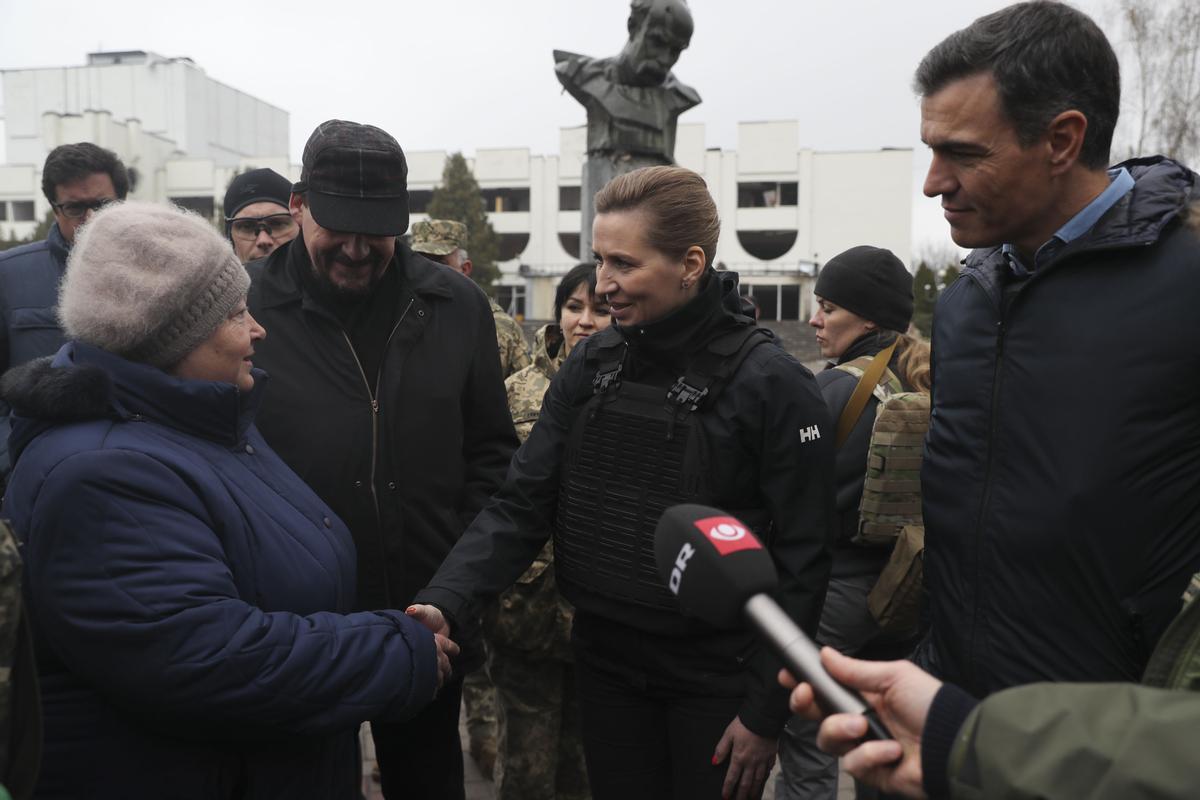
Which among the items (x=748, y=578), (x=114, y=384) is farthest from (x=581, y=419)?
(x=748, y=578)

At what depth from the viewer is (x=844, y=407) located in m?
3.67

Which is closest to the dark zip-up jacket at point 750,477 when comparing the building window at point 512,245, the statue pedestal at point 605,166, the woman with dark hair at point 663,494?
the woman with dark hair at point 663,494

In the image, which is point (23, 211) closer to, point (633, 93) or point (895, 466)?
point (633, 93)

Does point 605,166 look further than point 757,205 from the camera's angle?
No

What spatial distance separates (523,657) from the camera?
3.79m

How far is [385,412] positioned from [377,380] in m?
0.11

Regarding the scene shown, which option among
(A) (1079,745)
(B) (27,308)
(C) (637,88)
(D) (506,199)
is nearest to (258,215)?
(B) (27,308)

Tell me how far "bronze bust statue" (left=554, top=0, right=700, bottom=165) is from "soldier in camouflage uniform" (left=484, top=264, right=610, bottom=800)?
550 centimetres

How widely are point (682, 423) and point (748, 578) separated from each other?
4.00 feet

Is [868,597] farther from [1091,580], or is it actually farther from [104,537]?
[104,537]

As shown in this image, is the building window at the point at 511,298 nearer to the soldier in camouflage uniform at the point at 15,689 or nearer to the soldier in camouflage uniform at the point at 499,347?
the soldier in camouflage uniform at the point at 499,347

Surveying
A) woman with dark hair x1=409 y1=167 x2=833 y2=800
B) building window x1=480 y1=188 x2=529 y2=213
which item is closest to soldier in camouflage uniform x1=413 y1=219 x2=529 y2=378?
woman with dark hair x1=409 y1=167 x2=833 y2=800

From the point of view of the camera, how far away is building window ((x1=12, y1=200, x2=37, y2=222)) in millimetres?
58656

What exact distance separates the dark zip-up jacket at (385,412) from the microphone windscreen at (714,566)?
1469 millimetres
